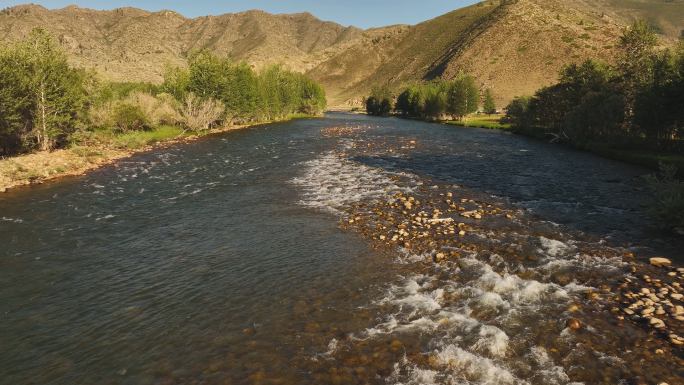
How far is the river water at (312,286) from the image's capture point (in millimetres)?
9469

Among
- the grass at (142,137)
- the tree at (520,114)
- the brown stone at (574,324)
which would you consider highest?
the tree at (520,114)

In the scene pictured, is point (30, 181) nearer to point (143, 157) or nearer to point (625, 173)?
point (143, 157)

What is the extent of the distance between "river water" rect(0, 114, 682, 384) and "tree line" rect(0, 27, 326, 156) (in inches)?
521

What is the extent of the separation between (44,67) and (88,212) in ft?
80.9

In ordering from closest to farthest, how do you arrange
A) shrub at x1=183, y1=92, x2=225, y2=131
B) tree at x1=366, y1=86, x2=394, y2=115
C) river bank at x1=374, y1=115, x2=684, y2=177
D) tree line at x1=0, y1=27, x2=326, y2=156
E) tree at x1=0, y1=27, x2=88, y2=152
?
tree at x1=0, y1=27, x2=88, y2=152, river bank at x1=374, y1=115, x2=684, y2=177, tree line at x1=0, y1=27, x2=326, y2=156, shrub at x1=183, y1=92, x2=225, y2=131, tree at x1=366, y1=86, x2=394, y2=115

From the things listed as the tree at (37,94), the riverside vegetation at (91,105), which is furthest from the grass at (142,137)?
the tree at (37,94)

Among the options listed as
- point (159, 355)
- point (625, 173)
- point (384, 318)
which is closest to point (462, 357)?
point (384, 318)

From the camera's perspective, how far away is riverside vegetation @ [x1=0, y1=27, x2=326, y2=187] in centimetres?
3447

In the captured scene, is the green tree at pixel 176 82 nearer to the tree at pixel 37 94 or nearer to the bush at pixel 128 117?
the bush at pixel 128 117

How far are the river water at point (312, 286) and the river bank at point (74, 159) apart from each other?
3.45m

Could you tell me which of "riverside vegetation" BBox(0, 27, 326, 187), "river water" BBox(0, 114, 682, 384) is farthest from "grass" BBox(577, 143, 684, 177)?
"riverside vegetation" BBox(0, 27, 326, 187)

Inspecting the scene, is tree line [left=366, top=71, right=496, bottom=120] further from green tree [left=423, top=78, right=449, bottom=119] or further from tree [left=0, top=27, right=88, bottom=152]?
tree [left=0, top=27, right=88, bottom=152]

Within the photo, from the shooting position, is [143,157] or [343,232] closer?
[343,232]

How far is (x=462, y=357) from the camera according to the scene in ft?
31.7
